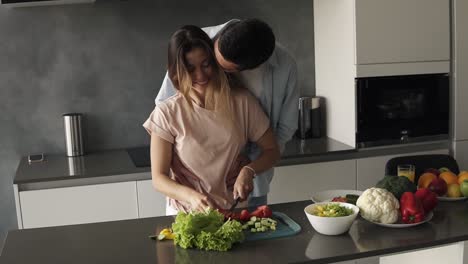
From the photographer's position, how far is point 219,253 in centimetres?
158

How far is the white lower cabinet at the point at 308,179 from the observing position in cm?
296

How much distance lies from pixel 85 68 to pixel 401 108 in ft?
5.74

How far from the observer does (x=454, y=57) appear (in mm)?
3197

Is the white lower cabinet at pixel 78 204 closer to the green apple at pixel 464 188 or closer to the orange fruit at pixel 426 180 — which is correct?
the orange fruit at pixel 426 180

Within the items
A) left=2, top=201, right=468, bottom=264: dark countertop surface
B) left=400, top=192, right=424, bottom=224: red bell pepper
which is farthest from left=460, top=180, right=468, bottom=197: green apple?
left=400, top=192, right=424, bottom=224: red bell pepper

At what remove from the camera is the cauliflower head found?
1.72 meters

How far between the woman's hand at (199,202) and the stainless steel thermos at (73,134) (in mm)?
1473

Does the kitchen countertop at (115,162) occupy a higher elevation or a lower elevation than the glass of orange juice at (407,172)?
lower

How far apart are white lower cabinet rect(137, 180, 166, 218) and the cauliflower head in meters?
1.31

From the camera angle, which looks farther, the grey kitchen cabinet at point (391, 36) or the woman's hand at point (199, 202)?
the grey kitchen cabinet at point (391, 36)

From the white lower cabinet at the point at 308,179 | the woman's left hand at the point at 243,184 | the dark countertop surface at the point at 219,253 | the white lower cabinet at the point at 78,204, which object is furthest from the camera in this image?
the white lower cabinet at the point at 308,179

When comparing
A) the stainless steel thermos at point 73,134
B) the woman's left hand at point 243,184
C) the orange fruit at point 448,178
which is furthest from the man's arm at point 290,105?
the stainless steel thermos at point 73,134

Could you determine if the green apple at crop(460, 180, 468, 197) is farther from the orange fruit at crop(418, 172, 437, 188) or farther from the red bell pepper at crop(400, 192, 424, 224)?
the red bell pepper at crop(400, 192, 424, 224)

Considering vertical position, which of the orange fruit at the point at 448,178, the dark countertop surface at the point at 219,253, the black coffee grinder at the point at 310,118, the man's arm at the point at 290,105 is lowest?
the dark countertop surface at the point at 219,253
